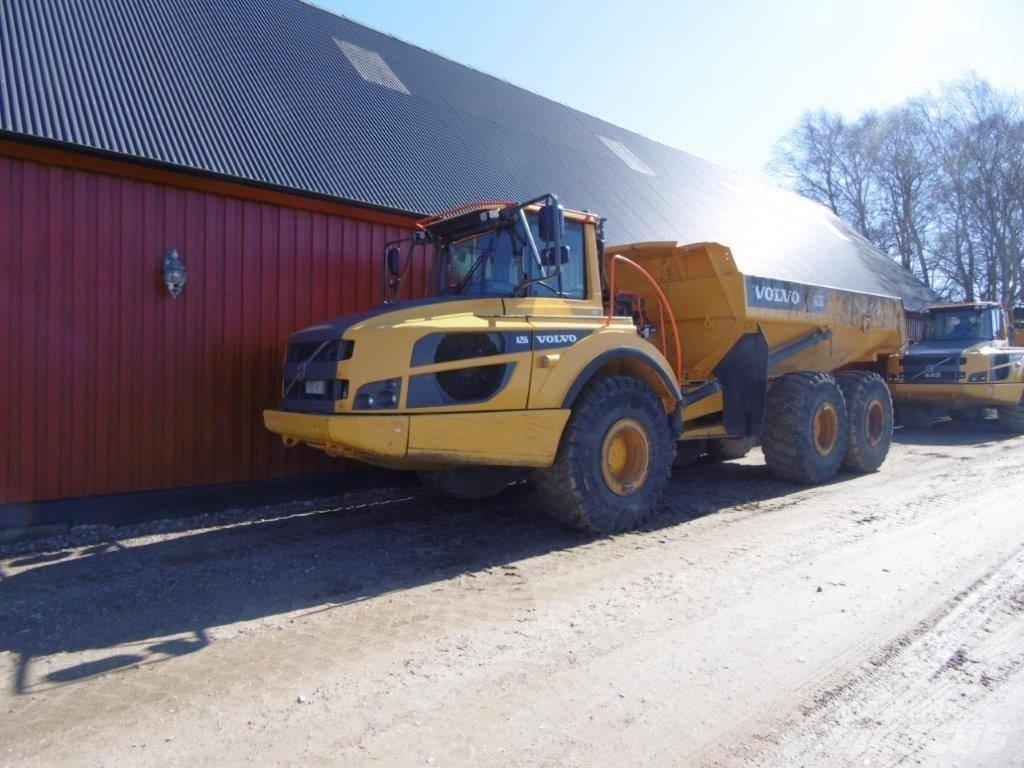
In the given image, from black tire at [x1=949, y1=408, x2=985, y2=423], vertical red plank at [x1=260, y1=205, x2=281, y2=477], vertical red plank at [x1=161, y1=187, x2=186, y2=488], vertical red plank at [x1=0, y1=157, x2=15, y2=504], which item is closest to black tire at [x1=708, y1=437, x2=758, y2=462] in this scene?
vertical red plank at [x1=260, y1=205, x2=281, y2=477]

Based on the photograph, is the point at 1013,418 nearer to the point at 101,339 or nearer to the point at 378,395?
the point at 378,395

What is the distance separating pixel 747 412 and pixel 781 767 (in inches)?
233

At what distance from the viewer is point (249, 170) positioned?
769cm

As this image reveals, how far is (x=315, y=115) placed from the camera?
9.82 m

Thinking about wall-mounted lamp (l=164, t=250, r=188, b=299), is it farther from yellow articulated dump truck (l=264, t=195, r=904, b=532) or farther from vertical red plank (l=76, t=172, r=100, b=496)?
yellow articulated dump truck (l=264, t=195, r=904, b=532)

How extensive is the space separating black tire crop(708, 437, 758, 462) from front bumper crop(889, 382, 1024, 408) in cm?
557

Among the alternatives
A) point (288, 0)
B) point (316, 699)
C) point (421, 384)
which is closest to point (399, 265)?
point (421, 384)

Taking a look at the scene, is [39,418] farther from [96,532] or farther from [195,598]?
[195,598]

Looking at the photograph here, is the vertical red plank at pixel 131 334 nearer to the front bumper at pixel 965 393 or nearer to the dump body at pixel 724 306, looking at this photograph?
the dump body at pixel 724 306

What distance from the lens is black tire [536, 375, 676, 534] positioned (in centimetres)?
612

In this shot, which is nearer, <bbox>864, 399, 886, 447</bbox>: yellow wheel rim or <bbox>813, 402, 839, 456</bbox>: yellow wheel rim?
<bbox>813, 402, 839, 456</bbox>: yellow wheel rim

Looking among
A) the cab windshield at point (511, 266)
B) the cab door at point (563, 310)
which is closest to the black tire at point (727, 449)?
the cab door at point (563, 310)

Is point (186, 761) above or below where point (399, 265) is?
below

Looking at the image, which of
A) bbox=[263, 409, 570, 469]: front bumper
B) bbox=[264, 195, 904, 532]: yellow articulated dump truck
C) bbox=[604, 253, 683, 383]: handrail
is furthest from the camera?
bbox=[604, 253, 683, 383]: handrail
